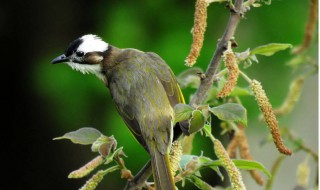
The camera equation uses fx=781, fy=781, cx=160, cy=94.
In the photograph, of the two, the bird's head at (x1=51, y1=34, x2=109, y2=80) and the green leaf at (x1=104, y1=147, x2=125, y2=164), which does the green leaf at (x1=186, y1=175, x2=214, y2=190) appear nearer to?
the green leaf at (x1=104, y1=147, x2=125, y2=164)

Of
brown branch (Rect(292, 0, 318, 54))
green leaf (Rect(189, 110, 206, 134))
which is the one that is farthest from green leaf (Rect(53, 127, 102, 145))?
brown branch (Rect(292, 0, 318, 54))

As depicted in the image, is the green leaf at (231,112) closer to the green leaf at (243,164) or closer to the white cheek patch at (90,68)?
the green leaf at (243,164)

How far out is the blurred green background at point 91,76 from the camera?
6.34m

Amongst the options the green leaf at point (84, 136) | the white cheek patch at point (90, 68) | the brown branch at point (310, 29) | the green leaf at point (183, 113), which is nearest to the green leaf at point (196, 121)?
the green leaf at point (183, 113)

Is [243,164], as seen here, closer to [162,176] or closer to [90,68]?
[162,176]

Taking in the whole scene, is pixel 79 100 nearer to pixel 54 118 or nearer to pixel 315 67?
pixel 54 118

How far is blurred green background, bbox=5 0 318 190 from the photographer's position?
20.8ft

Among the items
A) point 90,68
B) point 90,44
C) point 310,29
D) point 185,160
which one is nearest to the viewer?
point 185,160

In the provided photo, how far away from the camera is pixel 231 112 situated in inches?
86.7

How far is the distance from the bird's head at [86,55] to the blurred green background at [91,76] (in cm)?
243

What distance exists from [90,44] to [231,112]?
1314 millimetres

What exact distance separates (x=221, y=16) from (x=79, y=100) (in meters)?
1.44

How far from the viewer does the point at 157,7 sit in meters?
6.64

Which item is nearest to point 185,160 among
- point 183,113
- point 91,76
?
point 183,113
